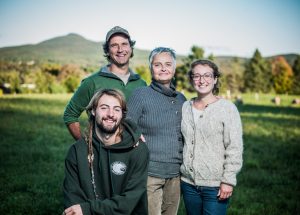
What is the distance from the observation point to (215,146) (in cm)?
335

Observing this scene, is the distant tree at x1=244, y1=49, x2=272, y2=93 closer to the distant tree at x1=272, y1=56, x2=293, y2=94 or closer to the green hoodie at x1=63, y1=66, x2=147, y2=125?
the distant tree at x1=272, y1=56, x2=293, y2=94

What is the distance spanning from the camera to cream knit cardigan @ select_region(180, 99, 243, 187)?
3.27 metres

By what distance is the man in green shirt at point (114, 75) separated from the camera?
401 centimetres

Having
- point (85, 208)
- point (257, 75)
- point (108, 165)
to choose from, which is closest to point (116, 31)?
point (108, 165)

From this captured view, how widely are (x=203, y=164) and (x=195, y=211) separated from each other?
1.79 feet

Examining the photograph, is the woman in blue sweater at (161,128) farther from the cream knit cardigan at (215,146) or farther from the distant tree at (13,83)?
the distant tree at (13,83)

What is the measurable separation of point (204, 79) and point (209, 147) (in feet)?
2.29

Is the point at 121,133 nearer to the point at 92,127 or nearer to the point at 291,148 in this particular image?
the point at 92,127

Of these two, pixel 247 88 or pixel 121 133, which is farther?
pixel 247 88

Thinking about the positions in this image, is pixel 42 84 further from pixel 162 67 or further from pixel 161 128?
pixel 161 128

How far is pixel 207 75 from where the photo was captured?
3.46 m

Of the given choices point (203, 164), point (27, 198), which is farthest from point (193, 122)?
point (27, 198)

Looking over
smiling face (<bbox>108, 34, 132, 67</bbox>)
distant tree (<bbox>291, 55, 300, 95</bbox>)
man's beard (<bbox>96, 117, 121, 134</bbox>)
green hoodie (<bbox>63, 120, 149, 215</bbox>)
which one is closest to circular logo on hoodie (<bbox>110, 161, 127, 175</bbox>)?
green hoodie (<bbox>63, 120, 149, 215</bbox>)

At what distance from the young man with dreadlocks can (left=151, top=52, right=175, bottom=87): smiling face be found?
645 millimetres
